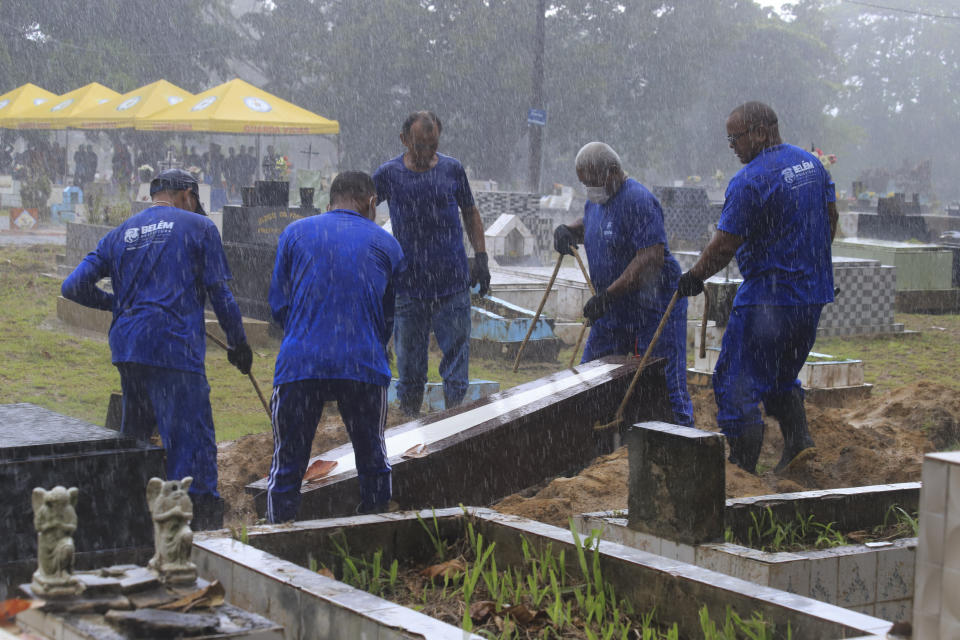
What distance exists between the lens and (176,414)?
17.4 feet

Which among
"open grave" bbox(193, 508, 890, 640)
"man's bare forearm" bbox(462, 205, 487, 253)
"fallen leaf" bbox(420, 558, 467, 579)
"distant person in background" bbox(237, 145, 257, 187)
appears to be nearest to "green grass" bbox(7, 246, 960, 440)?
"man's bare forearm" bbox(462, 205, 487, 253)

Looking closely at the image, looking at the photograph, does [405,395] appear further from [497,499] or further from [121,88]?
[121,88]

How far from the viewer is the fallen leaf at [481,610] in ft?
11.2

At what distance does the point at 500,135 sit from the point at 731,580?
4732cm

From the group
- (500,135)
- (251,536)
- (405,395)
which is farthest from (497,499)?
(500,135)

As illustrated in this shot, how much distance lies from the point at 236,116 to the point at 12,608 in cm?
2131

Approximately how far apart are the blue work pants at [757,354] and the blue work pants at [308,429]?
2.07 metres

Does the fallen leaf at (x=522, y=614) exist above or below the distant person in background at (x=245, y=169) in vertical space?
below

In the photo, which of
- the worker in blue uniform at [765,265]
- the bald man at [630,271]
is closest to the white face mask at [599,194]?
the bald man at [630,271]

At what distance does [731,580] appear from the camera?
3295 millimetres

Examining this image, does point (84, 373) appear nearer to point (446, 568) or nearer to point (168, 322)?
point (168, 322)

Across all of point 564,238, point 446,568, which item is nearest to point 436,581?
point 446,568

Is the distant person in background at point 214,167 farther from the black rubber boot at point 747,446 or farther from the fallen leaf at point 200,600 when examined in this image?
the fallen leaf at point 200,600

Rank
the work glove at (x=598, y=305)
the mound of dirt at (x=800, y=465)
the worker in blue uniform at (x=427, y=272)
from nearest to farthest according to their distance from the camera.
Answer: the mound of dirt at (x=800, y=465)
the work glove at (x=598, y=305)
the worker in blue uniform at (x=427, y=272)
